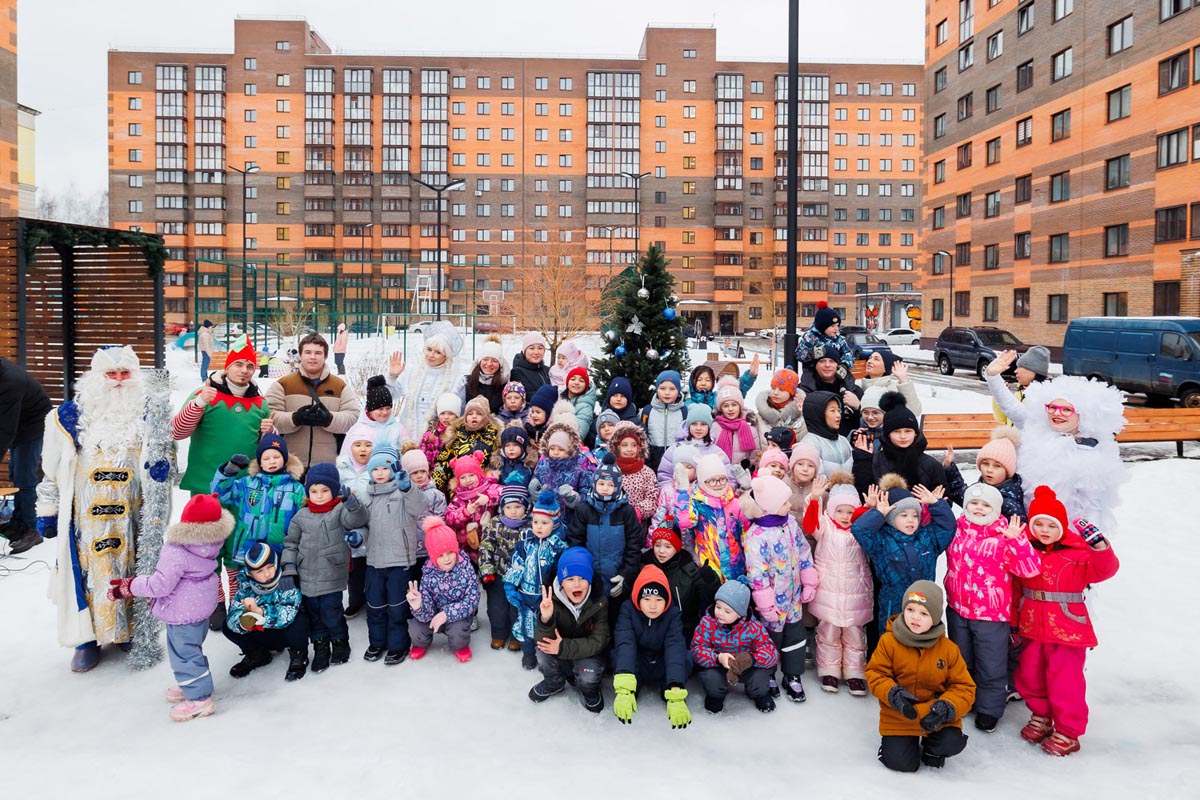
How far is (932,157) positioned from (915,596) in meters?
49.7

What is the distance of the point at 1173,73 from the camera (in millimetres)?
28953

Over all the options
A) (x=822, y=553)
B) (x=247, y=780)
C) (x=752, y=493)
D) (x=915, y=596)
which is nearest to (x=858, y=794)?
(x=915, y=596)

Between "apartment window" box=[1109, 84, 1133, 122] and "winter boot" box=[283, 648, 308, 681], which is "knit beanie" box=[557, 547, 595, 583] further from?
"apartment window" box=[1109, 84, 1133, 122]

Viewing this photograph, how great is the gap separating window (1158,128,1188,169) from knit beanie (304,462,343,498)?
35.2m

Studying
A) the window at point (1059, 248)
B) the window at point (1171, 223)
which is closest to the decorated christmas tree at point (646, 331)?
the window at point (1171, 223)

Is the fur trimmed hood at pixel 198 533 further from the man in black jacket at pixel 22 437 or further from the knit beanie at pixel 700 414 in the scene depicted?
the knit beanie at pixel 700 414

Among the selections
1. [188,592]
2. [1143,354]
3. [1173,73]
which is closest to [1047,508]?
[188,592]

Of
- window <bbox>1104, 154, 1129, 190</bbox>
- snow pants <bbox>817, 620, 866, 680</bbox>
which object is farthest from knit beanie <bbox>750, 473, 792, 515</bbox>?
window <bbox>1104, 154, 1129, 190</bbox>

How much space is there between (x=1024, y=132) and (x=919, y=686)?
139 ft

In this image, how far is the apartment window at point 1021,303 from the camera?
125 ft

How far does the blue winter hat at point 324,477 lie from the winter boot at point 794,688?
3265 mm

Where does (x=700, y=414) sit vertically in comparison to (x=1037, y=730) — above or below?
above

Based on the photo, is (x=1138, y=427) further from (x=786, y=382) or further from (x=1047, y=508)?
(x=1047, y=508)

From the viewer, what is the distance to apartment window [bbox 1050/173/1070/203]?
115 feet
